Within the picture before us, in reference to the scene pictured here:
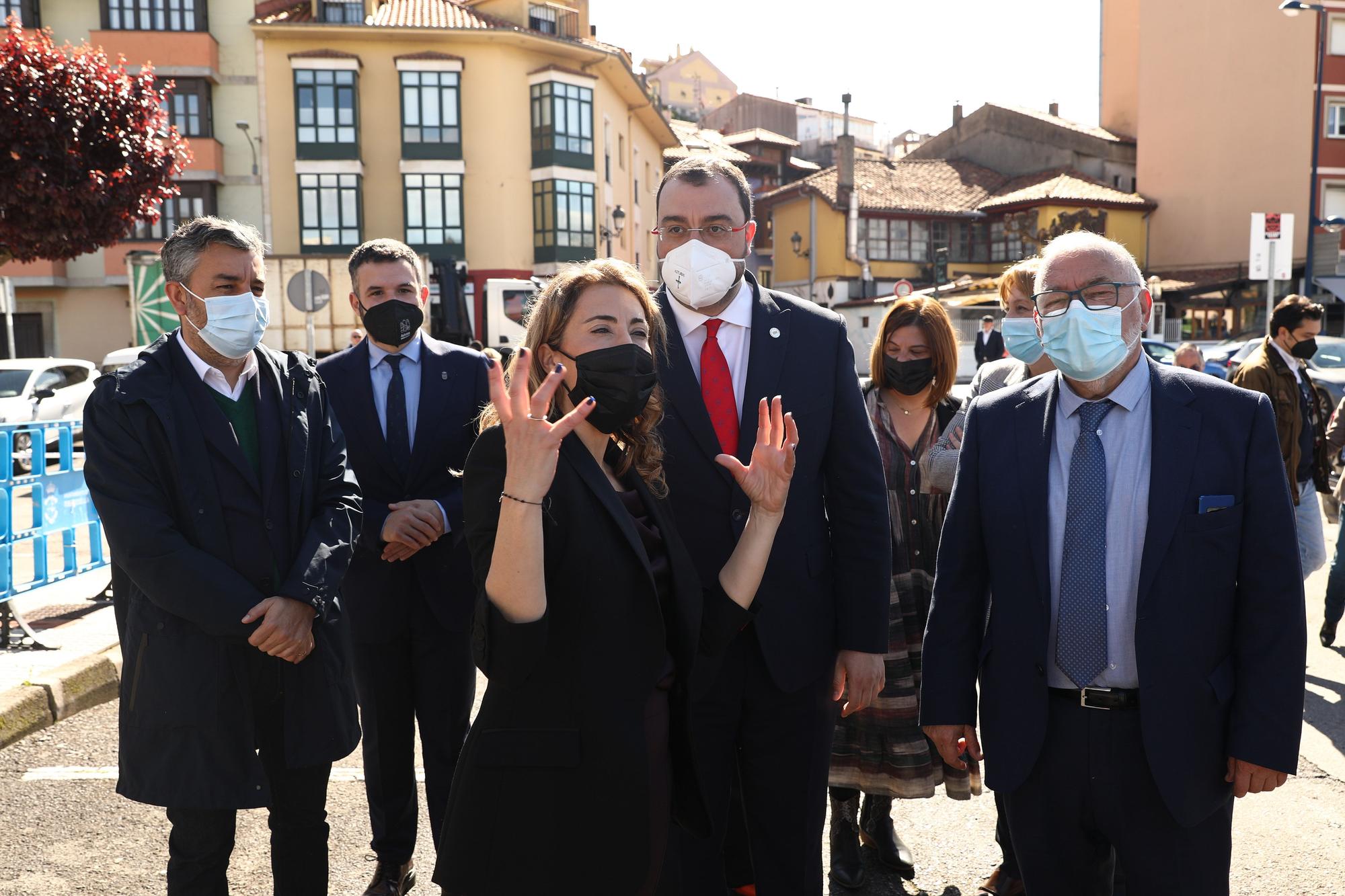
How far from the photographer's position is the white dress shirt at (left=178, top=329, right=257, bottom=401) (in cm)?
322

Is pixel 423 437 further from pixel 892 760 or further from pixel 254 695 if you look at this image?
pixel 892 760

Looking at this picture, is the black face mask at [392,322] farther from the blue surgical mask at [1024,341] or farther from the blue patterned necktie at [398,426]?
the blue surgical mask at [1024,341]

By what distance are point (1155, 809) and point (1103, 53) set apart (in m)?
56.5

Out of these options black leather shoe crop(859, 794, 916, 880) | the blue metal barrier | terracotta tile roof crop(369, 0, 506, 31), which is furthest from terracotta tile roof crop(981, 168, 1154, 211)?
black leather shoe crop(859, 794, 916, 880)

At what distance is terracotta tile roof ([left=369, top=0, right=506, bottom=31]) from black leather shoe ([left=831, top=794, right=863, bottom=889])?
111ft

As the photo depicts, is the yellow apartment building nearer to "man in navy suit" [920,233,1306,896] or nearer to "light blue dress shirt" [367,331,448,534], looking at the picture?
"light blue dress shirt" [367,331,448,534]

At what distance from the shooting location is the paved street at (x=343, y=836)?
3.86 metres

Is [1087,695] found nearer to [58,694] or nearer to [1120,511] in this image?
[1120,511]

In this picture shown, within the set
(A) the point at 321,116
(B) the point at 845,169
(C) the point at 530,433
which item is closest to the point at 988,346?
(C) the point at 530,433

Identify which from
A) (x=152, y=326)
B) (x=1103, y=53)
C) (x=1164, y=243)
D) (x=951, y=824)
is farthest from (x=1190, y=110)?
(x=951, y=824)

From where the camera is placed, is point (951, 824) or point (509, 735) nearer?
point (509, 735)

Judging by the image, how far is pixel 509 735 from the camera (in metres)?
2.26

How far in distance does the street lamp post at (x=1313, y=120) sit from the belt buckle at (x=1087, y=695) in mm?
17378

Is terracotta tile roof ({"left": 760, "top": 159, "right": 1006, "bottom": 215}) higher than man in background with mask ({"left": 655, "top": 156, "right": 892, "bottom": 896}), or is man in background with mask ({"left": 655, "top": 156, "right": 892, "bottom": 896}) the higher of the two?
terracotta tile roof ({"left": 760, "top": 159, "right": 1006, "bottom": 215})
